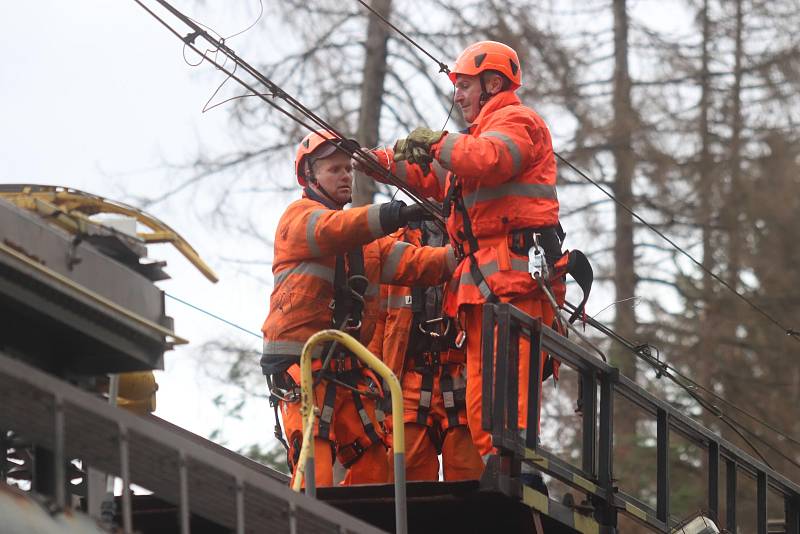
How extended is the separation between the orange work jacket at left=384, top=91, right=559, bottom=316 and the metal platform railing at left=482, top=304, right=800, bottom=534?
54cm

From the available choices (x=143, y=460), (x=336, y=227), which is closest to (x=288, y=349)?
(x=336, y=227)

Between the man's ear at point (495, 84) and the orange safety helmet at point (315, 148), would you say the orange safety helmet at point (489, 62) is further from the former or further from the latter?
the orange safety helmet at point (315, 148)

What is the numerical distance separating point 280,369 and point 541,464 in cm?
178

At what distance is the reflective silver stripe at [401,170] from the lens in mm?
10094

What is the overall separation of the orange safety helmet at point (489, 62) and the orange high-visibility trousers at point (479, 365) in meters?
1.30

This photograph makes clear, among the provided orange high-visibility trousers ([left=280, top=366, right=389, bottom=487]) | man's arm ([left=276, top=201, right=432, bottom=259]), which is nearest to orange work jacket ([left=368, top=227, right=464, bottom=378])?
orange high-visibility trousers ([left=280, top=366, right=389, bottom=487])

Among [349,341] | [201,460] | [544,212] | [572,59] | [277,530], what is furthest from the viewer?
[572,59]

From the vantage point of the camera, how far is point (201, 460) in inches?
253

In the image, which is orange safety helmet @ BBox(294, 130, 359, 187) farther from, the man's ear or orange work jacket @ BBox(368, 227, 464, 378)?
the man's ear

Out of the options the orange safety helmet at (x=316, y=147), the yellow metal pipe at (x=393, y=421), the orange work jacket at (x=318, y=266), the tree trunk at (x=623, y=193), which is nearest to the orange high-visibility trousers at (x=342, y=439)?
the orange work jacket at (x=318, y=266)

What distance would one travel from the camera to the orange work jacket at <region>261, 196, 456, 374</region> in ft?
31.5

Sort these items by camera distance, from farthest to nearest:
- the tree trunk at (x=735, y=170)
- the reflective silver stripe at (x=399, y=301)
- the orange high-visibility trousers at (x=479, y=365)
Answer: the tree trunk at (x=735, y=170), the reflective silver stripe at (x=399, y=301), the orange high-visibility trousers at (x=479, y=365)

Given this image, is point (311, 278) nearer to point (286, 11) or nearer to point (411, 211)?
point (411, 211)

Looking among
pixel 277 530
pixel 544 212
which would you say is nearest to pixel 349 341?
pixel 277 530
